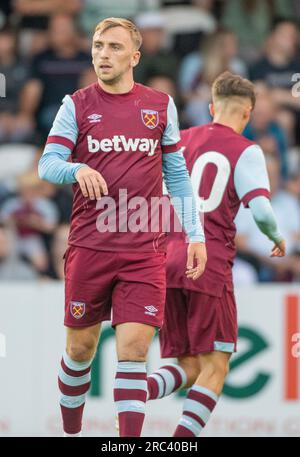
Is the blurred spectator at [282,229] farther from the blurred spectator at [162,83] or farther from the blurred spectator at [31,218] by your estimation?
the blurred spectator at [31,218]

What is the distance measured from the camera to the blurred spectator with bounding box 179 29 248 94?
13.3 m

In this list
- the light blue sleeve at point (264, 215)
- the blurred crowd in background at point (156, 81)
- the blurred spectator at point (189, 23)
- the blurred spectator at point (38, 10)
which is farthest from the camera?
the blurred spectator at point (189, 23)

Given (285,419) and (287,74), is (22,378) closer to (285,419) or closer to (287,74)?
(285,419)

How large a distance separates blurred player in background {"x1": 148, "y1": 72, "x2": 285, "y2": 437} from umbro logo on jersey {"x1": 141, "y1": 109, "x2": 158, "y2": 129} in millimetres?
877

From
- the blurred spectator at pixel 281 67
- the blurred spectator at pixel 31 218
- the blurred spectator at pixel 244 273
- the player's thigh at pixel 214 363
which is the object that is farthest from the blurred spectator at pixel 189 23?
the player's thigh at pixel 214 363

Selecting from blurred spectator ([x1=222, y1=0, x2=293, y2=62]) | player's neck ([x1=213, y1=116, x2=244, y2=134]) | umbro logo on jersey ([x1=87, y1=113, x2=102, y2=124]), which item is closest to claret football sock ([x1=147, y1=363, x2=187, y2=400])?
player's neck ([x1=213, y1=116, x2=244, y2=134])

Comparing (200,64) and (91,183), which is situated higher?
(200,64)

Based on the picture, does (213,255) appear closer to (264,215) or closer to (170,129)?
(264,215)

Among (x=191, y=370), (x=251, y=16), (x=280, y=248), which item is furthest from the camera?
(x=251, y=16)

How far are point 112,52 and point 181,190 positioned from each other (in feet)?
2.96

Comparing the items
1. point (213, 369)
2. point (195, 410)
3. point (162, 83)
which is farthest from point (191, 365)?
point (162, 83)

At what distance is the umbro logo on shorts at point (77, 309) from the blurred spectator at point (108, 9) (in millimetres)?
7302

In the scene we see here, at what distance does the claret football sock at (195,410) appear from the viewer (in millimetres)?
7859

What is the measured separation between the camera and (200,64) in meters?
13.4
